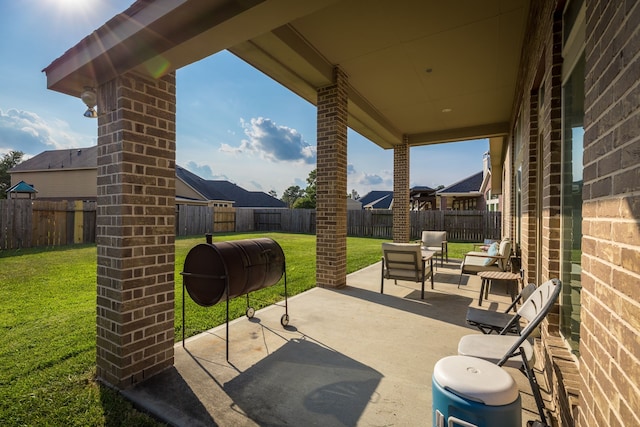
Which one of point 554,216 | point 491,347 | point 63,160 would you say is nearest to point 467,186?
point 554,216

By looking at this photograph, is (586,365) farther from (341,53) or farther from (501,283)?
(501,283)

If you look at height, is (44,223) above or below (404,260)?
above

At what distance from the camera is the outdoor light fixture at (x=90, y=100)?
289 cm

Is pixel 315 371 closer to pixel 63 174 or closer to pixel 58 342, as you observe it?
pixel 58 342

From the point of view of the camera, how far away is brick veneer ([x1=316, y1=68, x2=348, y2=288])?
5.79 m

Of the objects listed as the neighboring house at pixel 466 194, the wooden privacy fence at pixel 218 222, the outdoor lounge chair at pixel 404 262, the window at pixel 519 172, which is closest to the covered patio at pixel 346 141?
the outdoor lounge chair at pixel 404 262

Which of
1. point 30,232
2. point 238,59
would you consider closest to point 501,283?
point 238,59

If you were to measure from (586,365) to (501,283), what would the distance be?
222 inches

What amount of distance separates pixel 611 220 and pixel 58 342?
470 cm

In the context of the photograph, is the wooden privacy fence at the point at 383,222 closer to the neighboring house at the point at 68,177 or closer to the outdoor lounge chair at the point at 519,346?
the neighboring house at the point at 68,177

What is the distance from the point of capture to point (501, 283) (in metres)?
6.36

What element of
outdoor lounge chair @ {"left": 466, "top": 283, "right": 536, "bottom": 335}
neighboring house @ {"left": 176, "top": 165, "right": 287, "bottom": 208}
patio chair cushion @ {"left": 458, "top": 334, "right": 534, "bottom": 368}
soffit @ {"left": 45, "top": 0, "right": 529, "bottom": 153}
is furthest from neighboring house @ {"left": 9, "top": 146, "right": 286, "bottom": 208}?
patio chair cushion @ {"left": 458, "top": 334, "right": 534, "bottom": 368}

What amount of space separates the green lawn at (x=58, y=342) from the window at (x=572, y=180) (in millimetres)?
3047

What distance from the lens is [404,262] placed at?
539 centimetres
